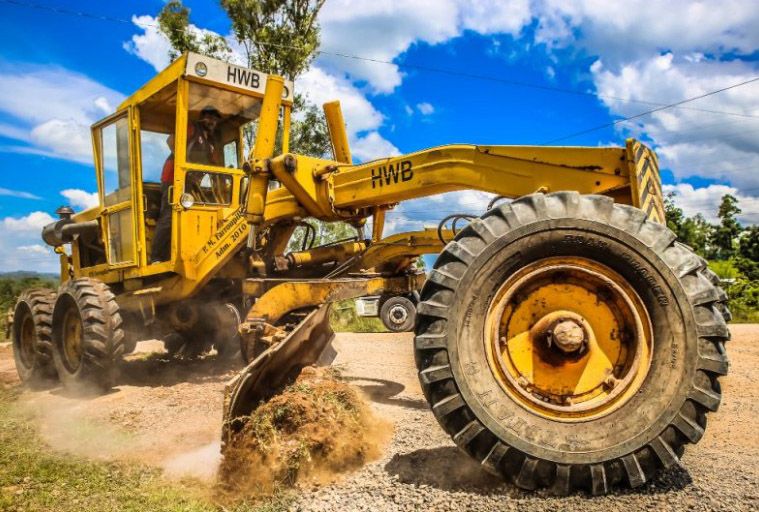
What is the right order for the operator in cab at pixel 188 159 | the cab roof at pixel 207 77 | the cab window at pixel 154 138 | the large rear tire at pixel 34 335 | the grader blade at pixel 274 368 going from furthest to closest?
the large rear tire at pixel 34 335, the cab window at pixel 154 138, the operator in cab at pixel 188 159, the cab roof at pixel 207 77, the grader blade at pixel 274 368

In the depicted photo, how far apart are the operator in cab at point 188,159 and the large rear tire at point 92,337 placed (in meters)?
→ 0.80

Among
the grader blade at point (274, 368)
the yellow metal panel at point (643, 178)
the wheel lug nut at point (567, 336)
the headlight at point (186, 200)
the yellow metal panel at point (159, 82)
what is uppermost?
the yellow metal panel at point (159, 82)

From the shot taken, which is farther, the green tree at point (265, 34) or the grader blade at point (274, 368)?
the green tree at point (265, 34)

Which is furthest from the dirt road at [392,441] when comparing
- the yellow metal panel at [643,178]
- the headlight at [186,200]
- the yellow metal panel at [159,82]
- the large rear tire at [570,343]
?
the yellow metal panel at [159,82]

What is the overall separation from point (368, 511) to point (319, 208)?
332 cm

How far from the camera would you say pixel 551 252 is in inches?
123

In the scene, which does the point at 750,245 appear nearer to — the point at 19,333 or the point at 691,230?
the point at 691,230

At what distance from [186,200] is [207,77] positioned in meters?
1.43

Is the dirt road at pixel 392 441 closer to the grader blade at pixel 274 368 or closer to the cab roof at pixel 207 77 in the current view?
the grader blade at pixel 274 368

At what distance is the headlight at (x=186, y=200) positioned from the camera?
22.3ft

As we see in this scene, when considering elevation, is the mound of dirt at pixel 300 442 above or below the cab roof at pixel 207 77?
below

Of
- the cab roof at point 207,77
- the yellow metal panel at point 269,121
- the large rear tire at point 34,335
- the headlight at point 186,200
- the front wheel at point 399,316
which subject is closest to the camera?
the yellow metal panel at point 269,121

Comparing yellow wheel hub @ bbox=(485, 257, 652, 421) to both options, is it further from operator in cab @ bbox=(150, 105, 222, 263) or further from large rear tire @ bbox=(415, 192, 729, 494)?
operator in cab @ bbox=(150, 105, 222, 263)

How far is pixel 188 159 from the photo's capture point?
7027 millimetres
